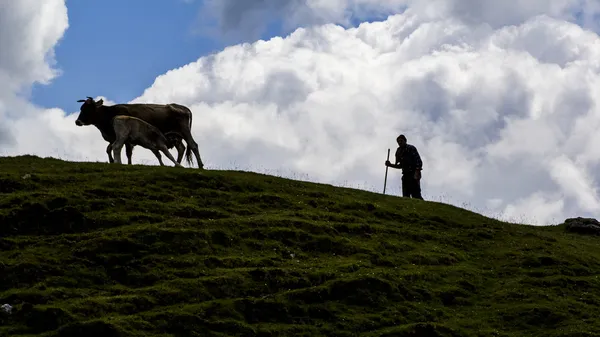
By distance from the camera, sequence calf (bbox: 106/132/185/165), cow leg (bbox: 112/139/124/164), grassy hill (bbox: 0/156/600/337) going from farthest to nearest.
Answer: calf (bbox: 106/132/185/165) → cow leg (bbox: 112/139/124/164) → grassy hill (bbox: 0/156/600/337)

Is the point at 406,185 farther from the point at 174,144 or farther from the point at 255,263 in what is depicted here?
the point at 255,263

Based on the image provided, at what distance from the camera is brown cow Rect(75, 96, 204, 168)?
133 feet

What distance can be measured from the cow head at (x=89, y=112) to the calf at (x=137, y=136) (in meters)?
2.44

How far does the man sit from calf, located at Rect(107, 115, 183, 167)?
8375mm

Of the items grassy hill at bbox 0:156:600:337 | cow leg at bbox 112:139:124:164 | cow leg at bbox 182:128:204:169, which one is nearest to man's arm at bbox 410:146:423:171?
grassy hill at bbox 0:156:600:337

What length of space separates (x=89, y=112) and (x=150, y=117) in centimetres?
272

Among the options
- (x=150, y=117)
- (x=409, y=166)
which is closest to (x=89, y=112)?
(x=150, y=117)

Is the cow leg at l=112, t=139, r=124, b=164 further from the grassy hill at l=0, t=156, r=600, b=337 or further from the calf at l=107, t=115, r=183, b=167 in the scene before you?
the grassy hill at l=0, t=156, r=600, b=337

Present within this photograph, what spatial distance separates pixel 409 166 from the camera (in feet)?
128

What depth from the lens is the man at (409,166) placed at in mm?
39031

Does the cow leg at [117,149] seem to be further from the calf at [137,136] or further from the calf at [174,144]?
the calf at [174,144]

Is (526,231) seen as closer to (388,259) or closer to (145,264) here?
(388,259)

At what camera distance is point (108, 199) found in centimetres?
3039

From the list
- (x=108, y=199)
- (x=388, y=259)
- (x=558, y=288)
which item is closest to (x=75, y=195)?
(x=108, y=199)
